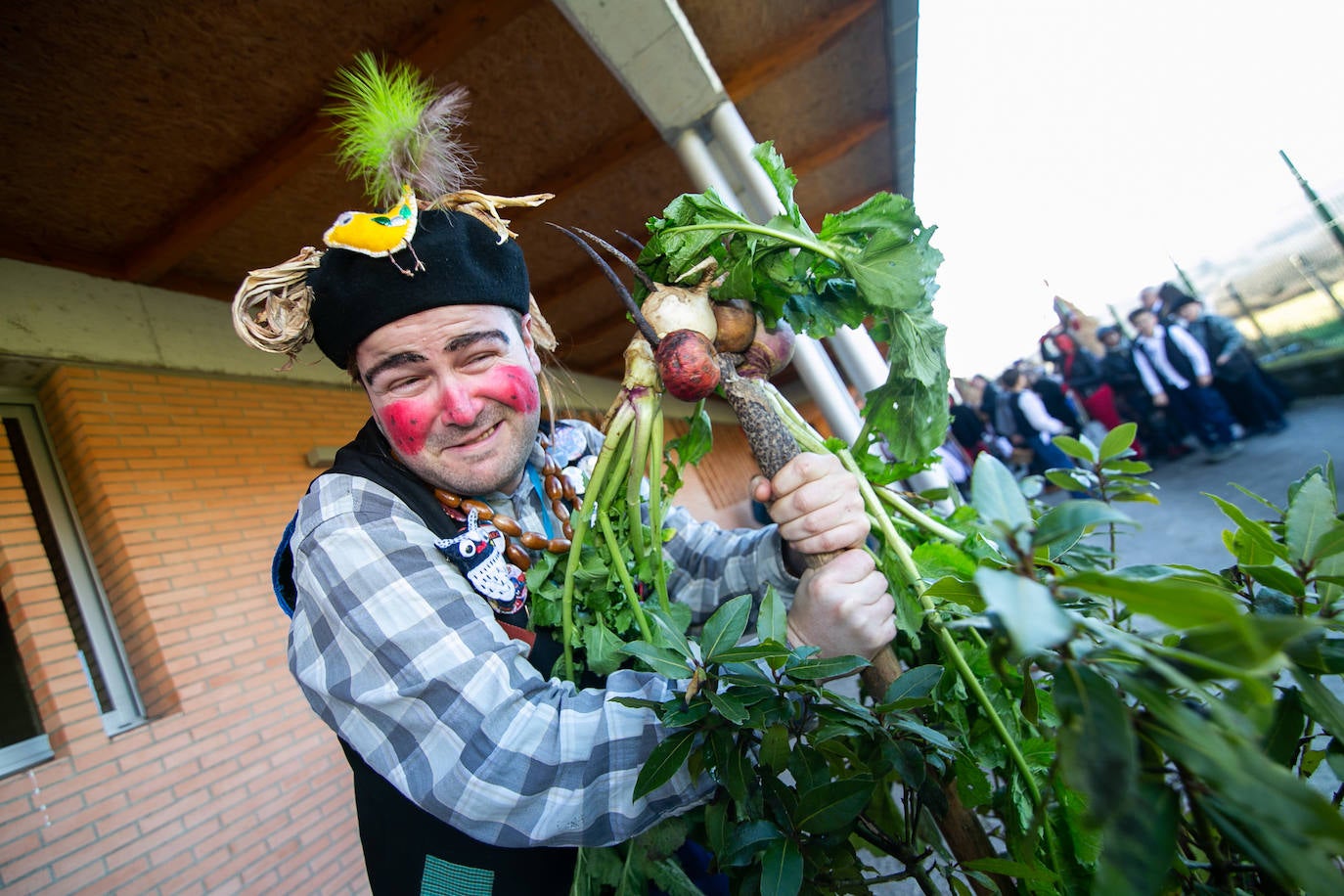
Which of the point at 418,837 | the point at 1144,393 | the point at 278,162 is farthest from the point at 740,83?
the point at 1144,393

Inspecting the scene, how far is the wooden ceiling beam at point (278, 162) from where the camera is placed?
294 cm

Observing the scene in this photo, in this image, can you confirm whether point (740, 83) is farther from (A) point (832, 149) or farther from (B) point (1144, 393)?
(B) point (1144, 393)

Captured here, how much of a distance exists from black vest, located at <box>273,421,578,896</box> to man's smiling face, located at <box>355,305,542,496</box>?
79mm

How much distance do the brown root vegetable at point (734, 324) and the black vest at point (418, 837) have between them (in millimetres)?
740

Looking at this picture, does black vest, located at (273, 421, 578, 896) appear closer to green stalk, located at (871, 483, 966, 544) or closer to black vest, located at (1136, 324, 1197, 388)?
green stalk, located at (871, 483, 966, 544)

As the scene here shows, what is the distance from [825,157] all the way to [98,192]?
205 inches

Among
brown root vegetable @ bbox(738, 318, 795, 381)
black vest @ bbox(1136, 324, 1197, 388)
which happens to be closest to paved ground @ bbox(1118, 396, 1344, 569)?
black vest @ bbox(1136, 324, 1197, 388)

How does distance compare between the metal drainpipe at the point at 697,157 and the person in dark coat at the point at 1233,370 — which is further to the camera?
the person in dark coat at the point at 1233,370

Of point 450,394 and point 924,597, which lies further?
point 450,394

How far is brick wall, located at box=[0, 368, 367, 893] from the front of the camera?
9.38 ft

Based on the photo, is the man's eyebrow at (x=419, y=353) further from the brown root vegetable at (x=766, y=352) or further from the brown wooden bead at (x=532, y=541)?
the brown root vegetable at (x=766, y=352)

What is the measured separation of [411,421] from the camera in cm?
132

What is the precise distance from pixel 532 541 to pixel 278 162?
321 centimetres

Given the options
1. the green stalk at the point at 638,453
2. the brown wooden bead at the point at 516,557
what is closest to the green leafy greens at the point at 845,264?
the green stalk at the point at 638,453
